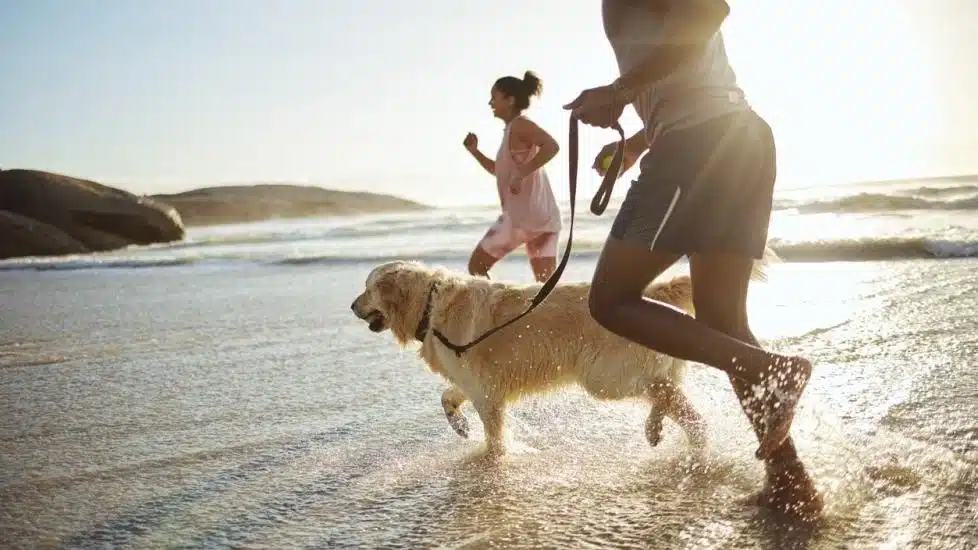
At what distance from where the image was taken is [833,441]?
309 cm

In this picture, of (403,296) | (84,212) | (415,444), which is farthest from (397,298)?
(84,212)

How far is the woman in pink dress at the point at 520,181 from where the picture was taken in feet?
18.0

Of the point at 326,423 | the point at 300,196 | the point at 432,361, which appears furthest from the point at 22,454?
the point at 300,196

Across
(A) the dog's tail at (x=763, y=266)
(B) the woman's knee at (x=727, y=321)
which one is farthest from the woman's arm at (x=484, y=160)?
(B) the woman's knee at (x=727, y=321)

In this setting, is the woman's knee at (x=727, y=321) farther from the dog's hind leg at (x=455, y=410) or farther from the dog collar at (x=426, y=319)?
the dog collar at (x=426, y=319)

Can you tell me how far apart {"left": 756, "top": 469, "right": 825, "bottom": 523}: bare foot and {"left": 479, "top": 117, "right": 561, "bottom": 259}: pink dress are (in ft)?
10.6

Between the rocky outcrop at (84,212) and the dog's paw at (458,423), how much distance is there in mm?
17081

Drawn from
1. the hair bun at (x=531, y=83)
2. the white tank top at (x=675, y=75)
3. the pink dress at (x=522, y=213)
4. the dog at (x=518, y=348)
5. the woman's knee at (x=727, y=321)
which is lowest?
the dog at (x=518, y=348)

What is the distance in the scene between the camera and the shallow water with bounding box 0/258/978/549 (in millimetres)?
2484

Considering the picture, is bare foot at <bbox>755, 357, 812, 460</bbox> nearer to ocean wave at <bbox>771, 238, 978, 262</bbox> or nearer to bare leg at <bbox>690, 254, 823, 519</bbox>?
bare leg at <bbox>690, 254, 823, 519</bbox>

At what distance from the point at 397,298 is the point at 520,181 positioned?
1928mm

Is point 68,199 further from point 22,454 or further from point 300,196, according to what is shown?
point 300,196

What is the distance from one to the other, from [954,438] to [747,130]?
1656mm

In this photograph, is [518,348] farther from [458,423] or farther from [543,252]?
[543,252]
